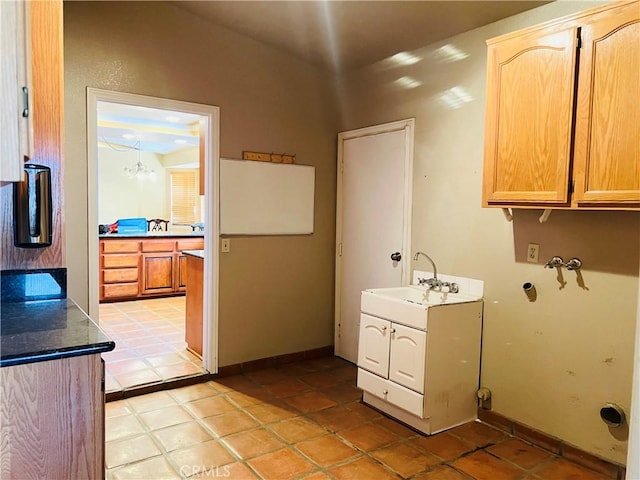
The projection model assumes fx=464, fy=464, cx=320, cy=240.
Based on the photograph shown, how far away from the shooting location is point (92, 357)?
1.43 meters

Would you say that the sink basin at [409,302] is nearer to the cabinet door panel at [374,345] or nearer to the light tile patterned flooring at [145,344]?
the cabinet door panel at [374,345]

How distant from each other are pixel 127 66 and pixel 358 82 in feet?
6.04

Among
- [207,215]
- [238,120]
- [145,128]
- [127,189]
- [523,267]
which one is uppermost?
[145,128]

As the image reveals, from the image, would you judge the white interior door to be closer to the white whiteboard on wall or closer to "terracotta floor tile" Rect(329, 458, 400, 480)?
the white whiteboard on wall

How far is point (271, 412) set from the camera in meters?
3.06

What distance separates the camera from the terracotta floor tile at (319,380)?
11.7 feet

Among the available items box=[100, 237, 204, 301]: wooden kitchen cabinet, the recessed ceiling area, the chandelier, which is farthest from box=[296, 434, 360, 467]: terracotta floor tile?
the chandelier

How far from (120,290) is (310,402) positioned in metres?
3.84

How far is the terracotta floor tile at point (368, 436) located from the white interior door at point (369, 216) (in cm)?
113

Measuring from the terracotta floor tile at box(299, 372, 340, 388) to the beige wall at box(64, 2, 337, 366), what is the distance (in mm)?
384

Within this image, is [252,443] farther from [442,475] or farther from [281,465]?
[442,475]

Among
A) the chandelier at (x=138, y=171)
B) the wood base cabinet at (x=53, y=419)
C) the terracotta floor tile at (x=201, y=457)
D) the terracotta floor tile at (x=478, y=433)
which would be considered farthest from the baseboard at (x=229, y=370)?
the chandelier at (x=138, y=171)

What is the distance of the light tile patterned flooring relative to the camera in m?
3.54

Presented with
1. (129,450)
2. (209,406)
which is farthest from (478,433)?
(129,450)
